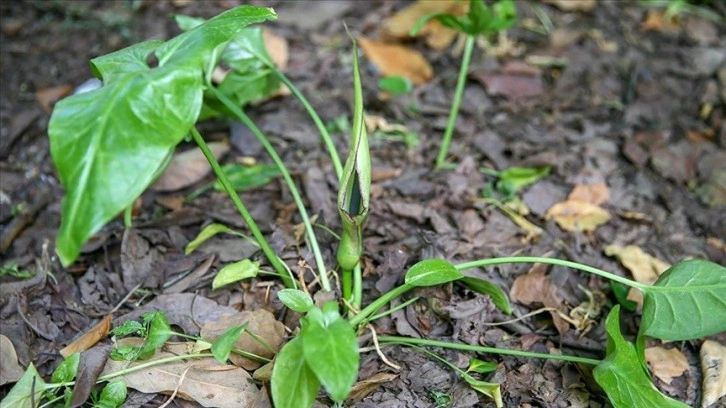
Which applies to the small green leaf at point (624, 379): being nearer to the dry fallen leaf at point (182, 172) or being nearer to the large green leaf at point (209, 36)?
the large green leaf at point (209, 36)

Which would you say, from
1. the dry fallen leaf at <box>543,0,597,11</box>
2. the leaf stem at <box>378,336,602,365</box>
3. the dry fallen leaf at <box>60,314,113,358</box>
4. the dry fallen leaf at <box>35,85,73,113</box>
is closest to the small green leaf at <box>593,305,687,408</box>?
the leaf stem at <box>378,336,602,365</box>

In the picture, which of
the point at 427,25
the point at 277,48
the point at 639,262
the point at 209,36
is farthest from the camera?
the point at 427,25

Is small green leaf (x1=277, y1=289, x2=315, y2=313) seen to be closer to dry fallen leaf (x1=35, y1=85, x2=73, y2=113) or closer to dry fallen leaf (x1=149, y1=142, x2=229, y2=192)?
dry fallen leaf (x1=149, y1=142, x2=229, y2=192)

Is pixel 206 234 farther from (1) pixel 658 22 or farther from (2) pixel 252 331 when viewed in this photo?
(1) pixel 658 22

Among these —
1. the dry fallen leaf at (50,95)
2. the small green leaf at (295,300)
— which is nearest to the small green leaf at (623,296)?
the small green leaf at (295,300)

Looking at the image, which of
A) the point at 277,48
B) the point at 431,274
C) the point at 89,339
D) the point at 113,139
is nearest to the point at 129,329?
the point at 89,339

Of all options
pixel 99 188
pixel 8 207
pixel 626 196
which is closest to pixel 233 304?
pixel 99 188
